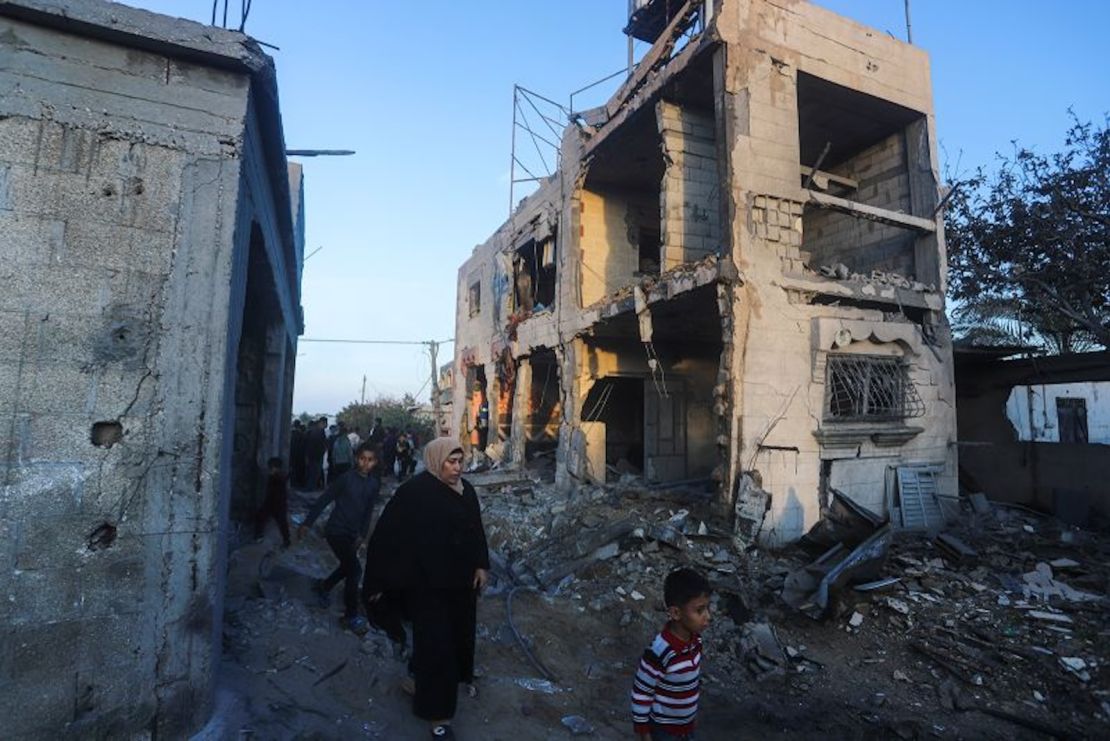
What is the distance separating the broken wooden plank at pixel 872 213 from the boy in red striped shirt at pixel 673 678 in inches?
282

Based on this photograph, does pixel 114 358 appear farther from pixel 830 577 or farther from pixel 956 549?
pixel 956 549

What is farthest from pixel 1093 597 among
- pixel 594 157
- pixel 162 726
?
pixel 594 157

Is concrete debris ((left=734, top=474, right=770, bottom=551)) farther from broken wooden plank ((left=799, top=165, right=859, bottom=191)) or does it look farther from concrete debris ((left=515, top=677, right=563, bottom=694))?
broken wooden plank ((left=799, top=165, right=859, bottom=191))

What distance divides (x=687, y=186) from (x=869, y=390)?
162 inches

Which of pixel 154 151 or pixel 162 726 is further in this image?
pixel 154 151

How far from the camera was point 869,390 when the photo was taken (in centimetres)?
809

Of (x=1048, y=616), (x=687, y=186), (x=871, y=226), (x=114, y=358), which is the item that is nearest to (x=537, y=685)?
(x=114, y=358)

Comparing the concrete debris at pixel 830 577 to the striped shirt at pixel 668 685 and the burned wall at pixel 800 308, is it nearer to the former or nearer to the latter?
the burned wall at pixel 800 308

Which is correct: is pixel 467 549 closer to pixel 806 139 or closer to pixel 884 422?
pixel 884 422

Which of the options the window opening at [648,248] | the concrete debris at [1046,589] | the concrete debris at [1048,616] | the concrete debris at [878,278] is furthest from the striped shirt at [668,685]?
the window opening at [648,248]

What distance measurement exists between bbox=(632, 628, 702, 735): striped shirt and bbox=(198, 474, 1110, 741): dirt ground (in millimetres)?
1288

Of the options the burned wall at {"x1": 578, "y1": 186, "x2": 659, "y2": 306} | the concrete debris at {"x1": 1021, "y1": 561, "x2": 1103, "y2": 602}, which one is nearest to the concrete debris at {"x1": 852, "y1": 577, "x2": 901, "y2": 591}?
the concrete debris at {"x1": 1021, "y1": 561, "x2": 1103, "y2": 602}

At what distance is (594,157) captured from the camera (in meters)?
10.8

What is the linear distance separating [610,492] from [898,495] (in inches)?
168
